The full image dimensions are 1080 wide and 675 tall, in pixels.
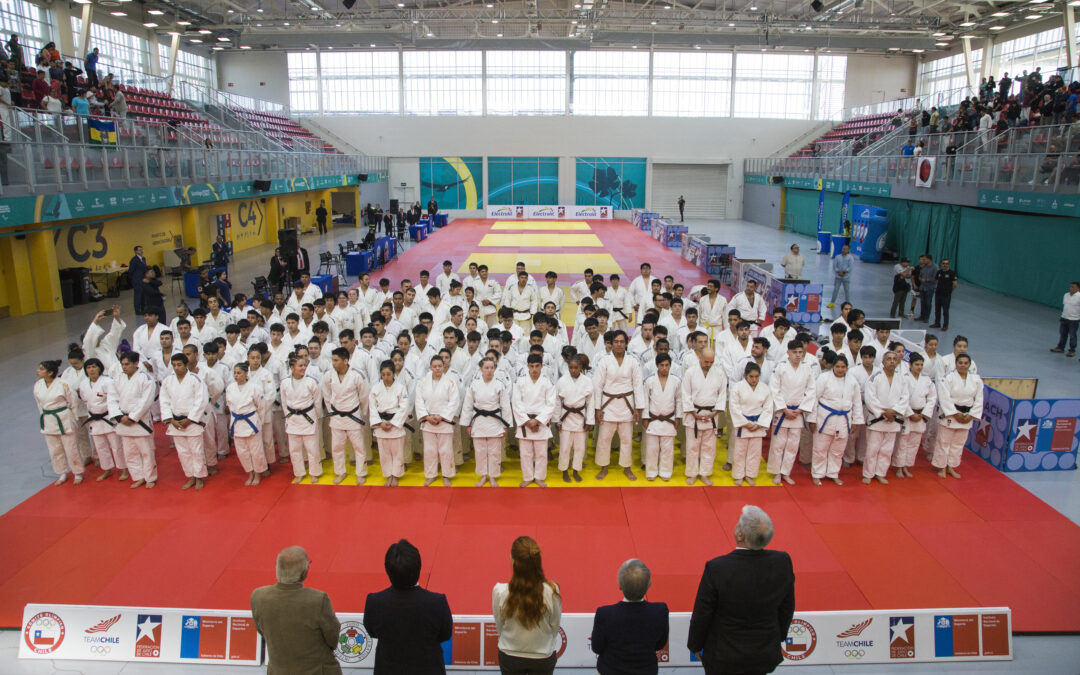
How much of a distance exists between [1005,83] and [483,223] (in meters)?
23.8

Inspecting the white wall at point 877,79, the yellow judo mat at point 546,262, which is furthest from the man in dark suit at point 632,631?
the white wall at point 877,79

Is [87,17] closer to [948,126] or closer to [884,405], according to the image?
[884,405]

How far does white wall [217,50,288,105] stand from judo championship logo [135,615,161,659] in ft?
133

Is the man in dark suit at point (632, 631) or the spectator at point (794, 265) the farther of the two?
the spectator at point (794, 265)

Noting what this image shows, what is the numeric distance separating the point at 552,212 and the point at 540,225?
4.09 meters

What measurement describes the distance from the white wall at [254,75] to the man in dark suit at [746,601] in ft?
140

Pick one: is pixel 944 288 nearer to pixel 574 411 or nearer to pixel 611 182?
pixel 574 411

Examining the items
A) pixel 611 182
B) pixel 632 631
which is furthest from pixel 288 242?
pixel 611 182

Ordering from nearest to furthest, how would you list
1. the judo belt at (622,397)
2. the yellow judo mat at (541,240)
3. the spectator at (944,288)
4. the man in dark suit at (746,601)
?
the man in dark suit at (746,601) → the judo belt at (622,397) → the spectator at (944,288) → the yellow judo mat at (541,240)

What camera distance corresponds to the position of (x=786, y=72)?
40.3m

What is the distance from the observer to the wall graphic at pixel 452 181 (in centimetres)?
4091

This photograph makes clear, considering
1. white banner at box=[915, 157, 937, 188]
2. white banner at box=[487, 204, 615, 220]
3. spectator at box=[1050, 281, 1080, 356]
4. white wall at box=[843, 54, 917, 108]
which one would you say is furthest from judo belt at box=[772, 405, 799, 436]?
white wall at box=[843, 54, 917, 108]

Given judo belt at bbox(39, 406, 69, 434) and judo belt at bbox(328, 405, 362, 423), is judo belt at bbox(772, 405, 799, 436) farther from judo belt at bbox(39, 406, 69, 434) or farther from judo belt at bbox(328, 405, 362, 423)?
judo belt at bbox(39, 406, 69, 434)

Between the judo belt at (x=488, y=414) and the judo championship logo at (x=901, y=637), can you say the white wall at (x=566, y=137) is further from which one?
the judo championship logo at (x=901, y=637)
